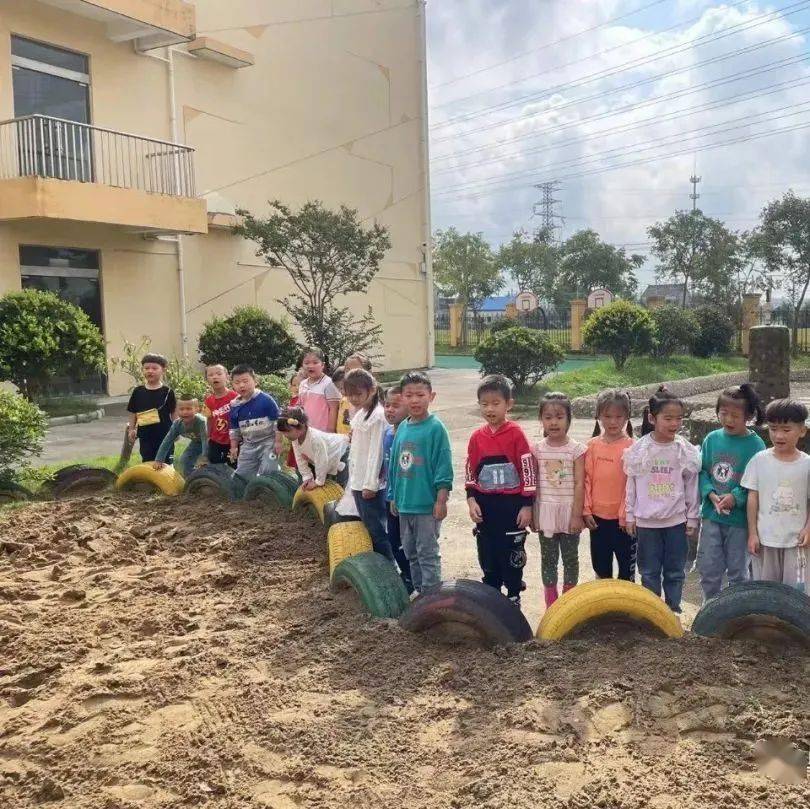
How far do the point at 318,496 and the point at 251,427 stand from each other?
1.04m

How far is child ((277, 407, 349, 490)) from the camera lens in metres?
5.42

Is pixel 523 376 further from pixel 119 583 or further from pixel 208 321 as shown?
pixel 119 583

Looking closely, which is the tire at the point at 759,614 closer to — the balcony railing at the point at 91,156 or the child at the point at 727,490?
the child at the point at 727,490

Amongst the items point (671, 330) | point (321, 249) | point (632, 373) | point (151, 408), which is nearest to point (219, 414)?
point (151, 408)

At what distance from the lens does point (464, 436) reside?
468 inches

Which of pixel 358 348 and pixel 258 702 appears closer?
pixel 258 702

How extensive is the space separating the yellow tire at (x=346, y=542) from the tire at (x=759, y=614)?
1893 millimetres

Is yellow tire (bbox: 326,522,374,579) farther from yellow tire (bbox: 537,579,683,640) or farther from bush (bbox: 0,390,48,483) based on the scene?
bush (bbox: 0,390,48,483)

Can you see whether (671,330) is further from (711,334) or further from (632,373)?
(632,373)

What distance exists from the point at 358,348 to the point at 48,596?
13573 millimetres

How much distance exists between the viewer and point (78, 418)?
43.7 ft

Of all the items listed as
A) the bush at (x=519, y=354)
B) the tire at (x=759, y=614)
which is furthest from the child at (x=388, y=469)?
the bush at (x=519, y=354)

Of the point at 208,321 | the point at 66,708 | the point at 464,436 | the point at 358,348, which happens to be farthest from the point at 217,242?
the point at 66,708

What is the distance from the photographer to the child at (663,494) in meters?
4.01
